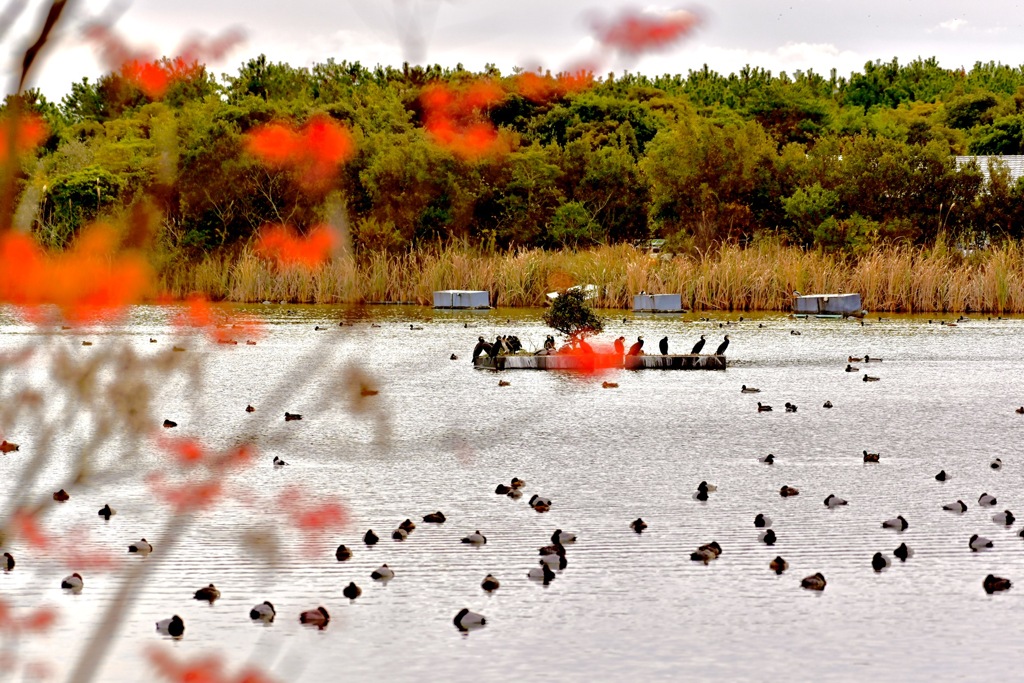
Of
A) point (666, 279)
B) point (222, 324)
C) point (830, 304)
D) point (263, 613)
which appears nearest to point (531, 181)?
point (666, 279)

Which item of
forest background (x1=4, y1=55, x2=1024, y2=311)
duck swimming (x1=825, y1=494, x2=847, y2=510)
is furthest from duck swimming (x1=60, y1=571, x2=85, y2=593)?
forest background (x1=4, y1=55, x2=1024, y2=311)

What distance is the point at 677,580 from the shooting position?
8.26 metres

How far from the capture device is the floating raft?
2289cm

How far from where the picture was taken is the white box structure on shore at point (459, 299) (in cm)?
4069

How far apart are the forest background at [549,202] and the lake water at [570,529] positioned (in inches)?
873

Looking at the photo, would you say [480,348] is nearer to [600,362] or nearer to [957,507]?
[600,362]

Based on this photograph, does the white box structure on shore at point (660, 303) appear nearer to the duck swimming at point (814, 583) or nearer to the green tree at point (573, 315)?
the green tree at point (573, 315)

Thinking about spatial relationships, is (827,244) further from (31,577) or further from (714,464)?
(31,577)

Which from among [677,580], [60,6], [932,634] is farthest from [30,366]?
[60,6]

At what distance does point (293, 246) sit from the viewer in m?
47.9

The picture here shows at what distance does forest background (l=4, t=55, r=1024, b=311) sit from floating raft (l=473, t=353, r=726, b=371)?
17.7m

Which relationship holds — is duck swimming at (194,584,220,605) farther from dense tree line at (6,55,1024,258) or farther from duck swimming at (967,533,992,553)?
dense tree line at (6,55,1024,258)

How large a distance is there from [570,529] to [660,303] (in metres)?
29.9

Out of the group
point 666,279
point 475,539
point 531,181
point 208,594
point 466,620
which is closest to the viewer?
point 466,620
